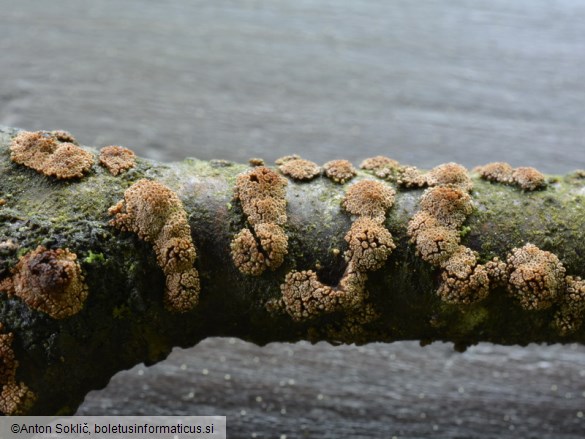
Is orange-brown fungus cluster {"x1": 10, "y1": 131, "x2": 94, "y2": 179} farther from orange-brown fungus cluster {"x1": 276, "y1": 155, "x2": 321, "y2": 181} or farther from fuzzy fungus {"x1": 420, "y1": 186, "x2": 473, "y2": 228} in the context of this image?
fuzzy fungus {"x1": 420, "y1": 186, "x2": 473, "y2": 228}

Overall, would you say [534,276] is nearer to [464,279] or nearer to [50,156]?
[464,279]

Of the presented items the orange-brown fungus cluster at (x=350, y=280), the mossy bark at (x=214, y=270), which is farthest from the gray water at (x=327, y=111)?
the orange-brown fungus cluster at (x=350, y=280)

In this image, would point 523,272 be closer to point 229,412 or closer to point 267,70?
point 229,412

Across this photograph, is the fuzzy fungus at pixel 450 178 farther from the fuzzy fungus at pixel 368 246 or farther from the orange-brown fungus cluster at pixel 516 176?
the fuzzy fungus at pixel 368 246

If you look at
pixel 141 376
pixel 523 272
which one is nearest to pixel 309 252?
pixel 523 272

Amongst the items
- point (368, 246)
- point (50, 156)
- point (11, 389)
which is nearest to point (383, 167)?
point (368, 246)

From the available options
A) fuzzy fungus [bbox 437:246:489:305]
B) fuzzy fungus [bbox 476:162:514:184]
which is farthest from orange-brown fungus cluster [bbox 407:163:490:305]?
fuzzy fungus [bbox 476:162:514:184]

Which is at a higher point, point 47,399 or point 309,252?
point 309,252

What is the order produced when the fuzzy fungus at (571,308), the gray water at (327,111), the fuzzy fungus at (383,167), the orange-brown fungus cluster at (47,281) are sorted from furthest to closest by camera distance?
the gray water at (327,111), the fuzzy fungus at (383,167), the fuzzy fungus at (571,308), the orange-brown fungus cluster at (47,281)
